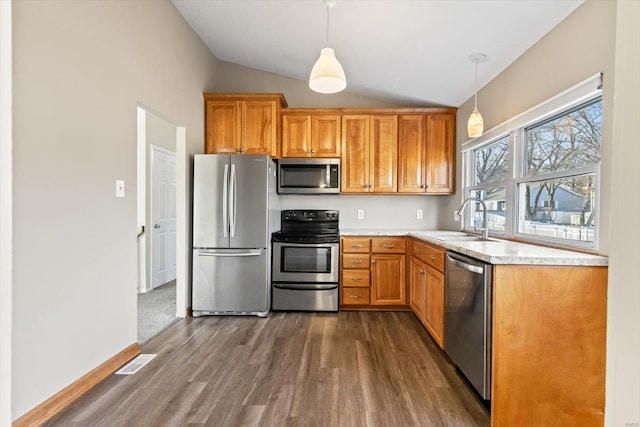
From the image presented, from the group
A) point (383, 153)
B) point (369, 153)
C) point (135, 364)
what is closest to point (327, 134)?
point (369, 153)

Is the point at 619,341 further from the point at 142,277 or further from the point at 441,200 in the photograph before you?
the point at 142,277

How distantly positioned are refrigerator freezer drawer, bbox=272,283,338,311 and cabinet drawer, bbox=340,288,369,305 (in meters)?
0.12

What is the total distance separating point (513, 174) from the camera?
2.69 m

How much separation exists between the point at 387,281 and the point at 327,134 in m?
1.85

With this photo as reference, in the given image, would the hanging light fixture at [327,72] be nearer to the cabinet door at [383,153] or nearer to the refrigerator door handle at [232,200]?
the refrigerator door handle at [232,200]

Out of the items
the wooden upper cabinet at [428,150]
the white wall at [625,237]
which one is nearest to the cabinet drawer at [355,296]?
the wooden upper cabinet at [428,150]

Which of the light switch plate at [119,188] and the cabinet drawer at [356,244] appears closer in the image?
the light switch plate at [119,188]

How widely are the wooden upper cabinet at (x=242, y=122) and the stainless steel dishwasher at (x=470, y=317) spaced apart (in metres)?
2.39

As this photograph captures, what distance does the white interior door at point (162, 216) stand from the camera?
445 cm

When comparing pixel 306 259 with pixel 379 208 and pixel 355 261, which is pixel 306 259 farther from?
pixel 379 208

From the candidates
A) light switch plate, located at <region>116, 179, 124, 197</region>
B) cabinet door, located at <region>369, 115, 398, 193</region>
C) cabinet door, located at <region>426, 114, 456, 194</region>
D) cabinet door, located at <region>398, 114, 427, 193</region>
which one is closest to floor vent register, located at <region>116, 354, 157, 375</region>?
light switch plate, located at <region>116, 179, 124, 197</region>

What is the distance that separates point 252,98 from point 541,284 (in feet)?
10.6

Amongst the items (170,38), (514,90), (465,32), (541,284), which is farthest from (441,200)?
(170,38)

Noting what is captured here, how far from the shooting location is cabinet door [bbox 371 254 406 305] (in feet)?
11.7
